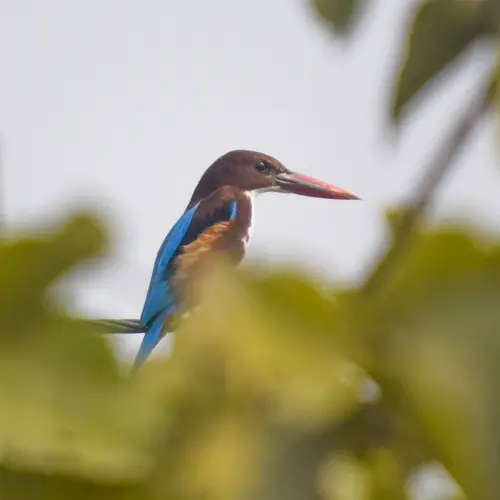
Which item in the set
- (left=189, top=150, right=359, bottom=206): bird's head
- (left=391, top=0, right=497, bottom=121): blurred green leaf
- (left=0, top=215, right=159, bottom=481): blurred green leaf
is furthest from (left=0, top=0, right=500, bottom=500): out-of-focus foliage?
(left=189, top=150, right=359, bottom=206): bird's head

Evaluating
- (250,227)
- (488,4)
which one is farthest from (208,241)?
(488,4)

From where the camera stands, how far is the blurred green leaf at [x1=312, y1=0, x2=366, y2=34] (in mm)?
554

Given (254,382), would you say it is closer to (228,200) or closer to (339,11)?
(339,11)

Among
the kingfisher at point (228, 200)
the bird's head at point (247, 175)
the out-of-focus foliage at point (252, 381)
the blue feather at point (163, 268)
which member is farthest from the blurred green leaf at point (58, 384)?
the bird's head at point (247, 175)

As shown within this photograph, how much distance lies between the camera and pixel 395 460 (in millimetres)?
441

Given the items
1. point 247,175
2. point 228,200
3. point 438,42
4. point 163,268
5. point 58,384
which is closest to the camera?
point 58,384

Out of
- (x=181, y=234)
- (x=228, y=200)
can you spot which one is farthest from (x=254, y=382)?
(x=228, y=200)

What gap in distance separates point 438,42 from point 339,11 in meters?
0.06

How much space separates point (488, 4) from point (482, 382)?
26 centimetres

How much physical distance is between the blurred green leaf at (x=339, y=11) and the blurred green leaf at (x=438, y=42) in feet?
0.11

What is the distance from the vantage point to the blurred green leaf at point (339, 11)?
0.55m

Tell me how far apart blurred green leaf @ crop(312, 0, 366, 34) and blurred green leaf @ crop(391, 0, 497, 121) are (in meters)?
0.03

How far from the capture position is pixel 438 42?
55 centimetres

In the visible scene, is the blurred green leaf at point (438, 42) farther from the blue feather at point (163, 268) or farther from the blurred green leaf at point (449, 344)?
the blue feather at point (163, 268)
